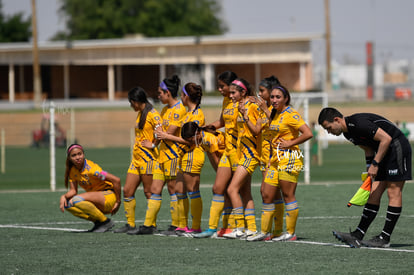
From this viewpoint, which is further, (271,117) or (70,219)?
(70,219)

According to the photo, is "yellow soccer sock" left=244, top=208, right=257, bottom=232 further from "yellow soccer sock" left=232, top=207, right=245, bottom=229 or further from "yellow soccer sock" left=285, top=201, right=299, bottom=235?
"yellow soccer sock" left=285, top=201, right=299, bottom=235

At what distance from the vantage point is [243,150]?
33.5 ft

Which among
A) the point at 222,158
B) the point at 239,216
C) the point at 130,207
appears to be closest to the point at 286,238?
the point at 239,216

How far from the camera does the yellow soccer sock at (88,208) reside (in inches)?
430

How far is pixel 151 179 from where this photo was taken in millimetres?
11164

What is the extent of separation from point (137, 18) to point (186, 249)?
231 feet

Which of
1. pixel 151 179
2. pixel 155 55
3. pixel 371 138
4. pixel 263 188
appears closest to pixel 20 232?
pixel 151 179

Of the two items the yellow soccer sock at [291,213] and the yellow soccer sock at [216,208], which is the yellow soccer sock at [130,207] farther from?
the yellow soccer sock at [291,213]

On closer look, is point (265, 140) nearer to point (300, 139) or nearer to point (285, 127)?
point (285, 127)

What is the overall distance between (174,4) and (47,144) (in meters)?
41.5

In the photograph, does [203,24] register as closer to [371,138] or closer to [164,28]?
[164,28]

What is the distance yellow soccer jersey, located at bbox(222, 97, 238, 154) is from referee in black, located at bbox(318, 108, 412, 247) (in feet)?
4.85

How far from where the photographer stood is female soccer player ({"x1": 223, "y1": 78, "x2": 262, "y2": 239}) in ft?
33.1

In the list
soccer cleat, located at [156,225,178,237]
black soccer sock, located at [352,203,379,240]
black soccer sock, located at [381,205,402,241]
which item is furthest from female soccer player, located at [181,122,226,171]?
black soccer sock, located at [381,205,402,241]
